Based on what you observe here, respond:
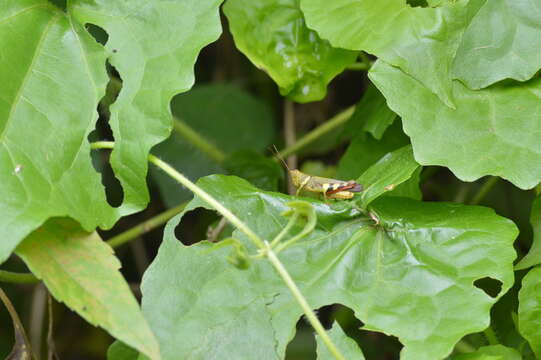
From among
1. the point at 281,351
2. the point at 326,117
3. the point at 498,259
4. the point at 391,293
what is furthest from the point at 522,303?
the point at 326,117

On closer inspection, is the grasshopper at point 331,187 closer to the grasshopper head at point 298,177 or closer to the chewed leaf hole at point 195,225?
the grasshopper head at point 298,177


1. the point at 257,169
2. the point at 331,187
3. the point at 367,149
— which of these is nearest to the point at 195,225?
the point at 257,169

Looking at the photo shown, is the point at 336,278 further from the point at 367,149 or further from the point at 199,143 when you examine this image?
the point at 199,143

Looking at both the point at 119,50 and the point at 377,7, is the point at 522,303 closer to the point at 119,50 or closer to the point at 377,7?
the point at 377,7

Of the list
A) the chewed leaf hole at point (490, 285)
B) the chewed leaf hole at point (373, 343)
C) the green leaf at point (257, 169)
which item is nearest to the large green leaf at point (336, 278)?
the chewed leaf hole at point (490, 285)

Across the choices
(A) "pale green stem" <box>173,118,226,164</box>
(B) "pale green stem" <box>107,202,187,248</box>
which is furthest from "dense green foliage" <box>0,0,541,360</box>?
(A) "pale green stem" <box>173,118,226,164</box>
